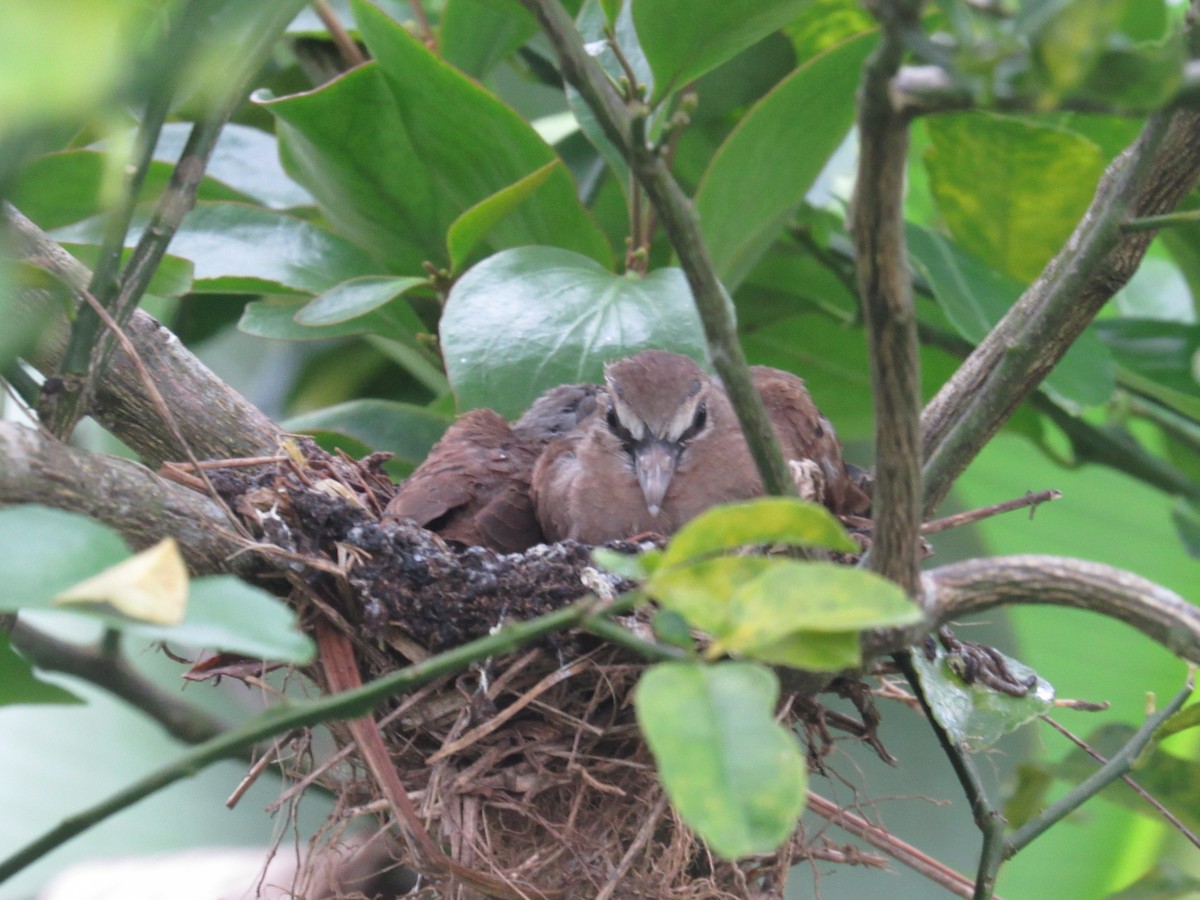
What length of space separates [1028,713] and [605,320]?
27.6 inches

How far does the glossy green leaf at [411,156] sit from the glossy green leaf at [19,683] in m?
0.82

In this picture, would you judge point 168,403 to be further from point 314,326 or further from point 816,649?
point 816,649

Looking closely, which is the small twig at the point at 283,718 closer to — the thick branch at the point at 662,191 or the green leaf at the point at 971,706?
the thick branch at the point at 662,191

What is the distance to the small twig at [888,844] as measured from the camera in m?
1.53

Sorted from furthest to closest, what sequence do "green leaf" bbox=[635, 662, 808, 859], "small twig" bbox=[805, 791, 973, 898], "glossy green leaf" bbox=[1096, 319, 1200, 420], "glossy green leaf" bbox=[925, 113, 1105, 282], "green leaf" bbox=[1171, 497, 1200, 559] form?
"glossy green leaf" bbox=[1096, 319, 1200, 420] < "green leaf" bbox=[1171, 497, 1200, 559] < "glossy green leaf" bbox=[925, 113, 1105, 282] < "small twig" bbox=[805, 791, 973, 898] < "green leaf" bbox=[635, 662, 808, 859]

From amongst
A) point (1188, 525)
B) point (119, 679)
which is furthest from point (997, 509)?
point (119, 679)

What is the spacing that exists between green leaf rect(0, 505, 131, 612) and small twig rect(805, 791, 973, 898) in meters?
1.09

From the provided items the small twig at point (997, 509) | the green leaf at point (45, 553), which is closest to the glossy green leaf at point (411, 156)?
the small twig at point (997, 509)

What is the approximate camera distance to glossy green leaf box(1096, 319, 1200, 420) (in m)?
2.26

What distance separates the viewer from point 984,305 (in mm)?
1978

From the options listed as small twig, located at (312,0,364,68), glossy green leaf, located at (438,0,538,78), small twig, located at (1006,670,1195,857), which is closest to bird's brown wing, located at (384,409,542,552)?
glossy green leaf, located at (438,0,538,78)

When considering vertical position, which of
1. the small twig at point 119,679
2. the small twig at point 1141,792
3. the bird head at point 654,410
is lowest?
the small twig at point 119,679

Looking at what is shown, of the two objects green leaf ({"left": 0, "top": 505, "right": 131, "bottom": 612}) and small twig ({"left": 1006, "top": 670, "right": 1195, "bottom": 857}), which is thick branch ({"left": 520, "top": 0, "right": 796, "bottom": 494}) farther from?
small twig ({"left": 1006, "top": 670, "right": 1195, "bottom": 857})

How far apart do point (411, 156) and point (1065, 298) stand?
1.15m
